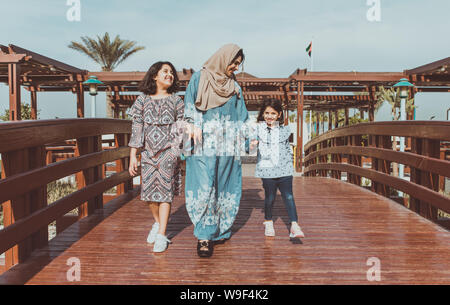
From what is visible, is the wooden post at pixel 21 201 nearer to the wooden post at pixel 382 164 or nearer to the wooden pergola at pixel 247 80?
the wooden post at pixel 382 164

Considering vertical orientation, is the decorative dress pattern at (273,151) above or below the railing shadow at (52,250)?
above

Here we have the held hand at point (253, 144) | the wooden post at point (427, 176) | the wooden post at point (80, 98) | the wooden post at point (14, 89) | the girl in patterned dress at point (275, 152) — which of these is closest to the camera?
the held hand at point (253, 144)

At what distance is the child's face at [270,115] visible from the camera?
3.52 m

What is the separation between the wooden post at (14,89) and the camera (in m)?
11.3

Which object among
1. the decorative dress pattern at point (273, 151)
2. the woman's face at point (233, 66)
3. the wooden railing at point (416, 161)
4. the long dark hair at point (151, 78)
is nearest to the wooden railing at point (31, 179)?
the long dark hair at point (151, 78)

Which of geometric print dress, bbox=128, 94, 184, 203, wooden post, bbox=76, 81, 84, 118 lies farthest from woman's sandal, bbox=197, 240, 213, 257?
wooden post, bbox=76, 81, 84, 118

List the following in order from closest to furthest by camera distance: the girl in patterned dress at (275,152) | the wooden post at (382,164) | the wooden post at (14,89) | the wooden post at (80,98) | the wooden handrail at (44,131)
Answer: the wooden handrail at (44,131) → the girl in patterned dress at (275,152) → the wooden post at (382,164) → the wooden post at (14,89) → the wooden post at (80,98)

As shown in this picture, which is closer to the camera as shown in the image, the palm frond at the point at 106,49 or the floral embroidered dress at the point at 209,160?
the floral embroidered dress at the point at 209,160

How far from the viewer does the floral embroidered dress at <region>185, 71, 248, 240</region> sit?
3240 millimetres

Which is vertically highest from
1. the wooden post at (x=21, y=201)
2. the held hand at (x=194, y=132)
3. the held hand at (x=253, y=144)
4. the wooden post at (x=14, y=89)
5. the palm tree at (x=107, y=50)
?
the palm tree at (x=107, y=50)

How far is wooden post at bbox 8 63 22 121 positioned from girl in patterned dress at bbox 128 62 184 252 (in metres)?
9.56
